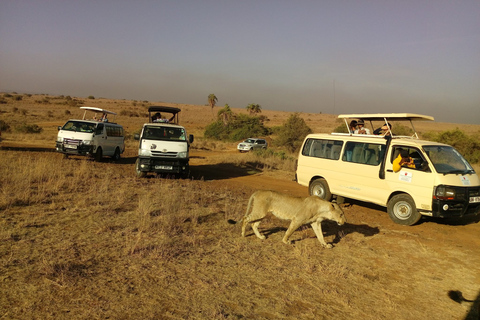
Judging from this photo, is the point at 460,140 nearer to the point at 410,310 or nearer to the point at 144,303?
the point at 410,310

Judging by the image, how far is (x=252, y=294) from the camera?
4.53 meters

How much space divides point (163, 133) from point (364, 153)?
25.1ft

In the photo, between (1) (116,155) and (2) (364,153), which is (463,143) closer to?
(2) (364,153)

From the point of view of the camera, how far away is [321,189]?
10.7 metres

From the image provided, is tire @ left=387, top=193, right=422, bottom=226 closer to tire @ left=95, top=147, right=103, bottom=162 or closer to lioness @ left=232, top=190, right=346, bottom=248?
lioness @ left=232, top=190, right=346, bottom=248

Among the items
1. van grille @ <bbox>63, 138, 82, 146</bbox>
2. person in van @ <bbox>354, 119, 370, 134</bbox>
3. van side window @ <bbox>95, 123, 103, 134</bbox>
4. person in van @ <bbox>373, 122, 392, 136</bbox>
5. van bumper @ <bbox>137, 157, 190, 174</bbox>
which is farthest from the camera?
van side window @ <bbox>95, 123, 103, 134</bbox>

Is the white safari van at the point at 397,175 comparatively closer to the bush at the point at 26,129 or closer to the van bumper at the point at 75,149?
the van bumper at the point at 75,149

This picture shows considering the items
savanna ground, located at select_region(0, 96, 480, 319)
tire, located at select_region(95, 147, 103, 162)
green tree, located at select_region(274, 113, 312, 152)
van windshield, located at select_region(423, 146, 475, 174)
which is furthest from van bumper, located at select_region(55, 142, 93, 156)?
green tree, located at select_region(274, 113, 312, 152)

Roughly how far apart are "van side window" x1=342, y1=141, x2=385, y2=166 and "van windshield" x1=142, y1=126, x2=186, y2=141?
6.58m

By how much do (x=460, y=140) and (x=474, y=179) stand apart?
20386 mm

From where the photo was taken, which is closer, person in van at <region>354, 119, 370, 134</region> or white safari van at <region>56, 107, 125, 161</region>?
person in van at <region>354, 119, 370, 134</region>

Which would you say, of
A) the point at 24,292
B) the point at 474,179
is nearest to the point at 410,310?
the point at 24,292

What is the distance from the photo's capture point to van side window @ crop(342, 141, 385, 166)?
919cm

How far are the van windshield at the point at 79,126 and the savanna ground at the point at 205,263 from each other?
666cm
